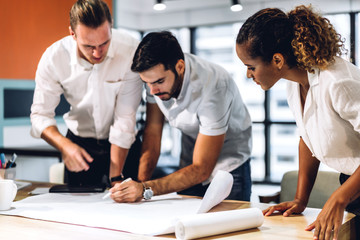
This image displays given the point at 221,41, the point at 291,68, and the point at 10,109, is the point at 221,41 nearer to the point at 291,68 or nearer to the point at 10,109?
the point at 10,109

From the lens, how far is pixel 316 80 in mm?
1285

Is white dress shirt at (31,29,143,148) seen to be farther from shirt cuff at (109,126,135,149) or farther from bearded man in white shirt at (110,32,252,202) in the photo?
bearded man in white shirt at (110,32,252,202)

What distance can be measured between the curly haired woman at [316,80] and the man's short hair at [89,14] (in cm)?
68


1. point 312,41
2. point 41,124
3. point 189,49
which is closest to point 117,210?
point 41,124

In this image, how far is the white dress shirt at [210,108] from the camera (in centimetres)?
183

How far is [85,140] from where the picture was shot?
2.24 metres

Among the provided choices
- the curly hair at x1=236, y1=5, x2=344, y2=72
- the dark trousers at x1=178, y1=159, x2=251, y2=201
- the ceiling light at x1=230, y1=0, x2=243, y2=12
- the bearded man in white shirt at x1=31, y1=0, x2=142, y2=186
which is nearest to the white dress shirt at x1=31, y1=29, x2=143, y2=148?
the bearded man in white shirt at x1=31, y1=0, x2=142, y2=186

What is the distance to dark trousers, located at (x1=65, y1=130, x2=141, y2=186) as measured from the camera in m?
2.22

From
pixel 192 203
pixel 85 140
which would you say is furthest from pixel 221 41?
pixel 192 203

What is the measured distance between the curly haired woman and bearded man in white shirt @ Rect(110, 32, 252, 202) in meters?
0.44

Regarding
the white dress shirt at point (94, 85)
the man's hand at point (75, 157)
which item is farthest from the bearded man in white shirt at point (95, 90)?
the man's hand at point (75, 157)

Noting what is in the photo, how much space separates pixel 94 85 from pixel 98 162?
43cm

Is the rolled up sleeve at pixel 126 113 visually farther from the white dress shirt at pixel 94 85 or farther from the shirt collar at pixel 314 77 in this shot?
the shirt collar at pixel 314 77

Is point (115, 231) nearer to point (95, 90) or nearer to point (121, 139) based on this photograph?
point (121, 139)
